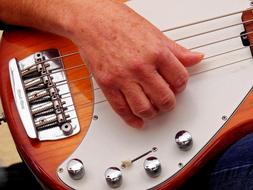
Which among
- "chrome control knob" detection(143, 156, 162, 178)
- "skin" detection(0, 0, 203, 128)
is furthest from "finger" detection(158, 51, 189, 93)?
"chrome control knob" detection(143, 156, 162, 178)

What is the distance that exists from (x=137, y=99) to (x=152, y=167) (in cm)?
11

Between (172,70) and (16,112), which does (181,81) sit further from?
(16,112)

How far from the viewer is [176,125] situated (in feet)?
2.67

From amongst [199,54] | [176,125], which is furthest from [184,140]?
[199,54]

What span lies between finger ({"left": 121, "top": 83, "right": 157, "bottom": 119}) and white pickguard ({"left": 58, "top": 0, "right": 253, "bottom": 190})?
5cm

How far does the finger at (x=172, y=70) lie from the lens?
2.50 ft

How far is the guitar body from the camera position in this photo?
0.80m

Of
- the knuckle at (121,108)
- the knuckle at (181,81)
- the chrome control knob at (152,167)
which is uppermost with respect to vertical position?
the knuckle at (181,81)

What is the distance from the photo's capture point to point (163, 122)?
2.68 ft

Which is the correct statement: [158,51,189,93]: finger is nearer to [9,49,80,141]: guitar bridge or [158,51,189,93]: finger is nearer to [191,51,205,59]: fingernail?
[191,51,205,59]: fingernail

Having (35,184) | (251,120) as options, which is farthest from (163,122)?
(35,184)

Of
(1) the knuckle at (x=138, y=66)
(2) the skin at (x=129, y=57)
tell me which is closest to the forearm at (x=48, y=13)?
(2) the skin at (x=129, y=57)

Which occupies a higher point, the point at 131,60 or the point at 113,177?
the point at 131,60

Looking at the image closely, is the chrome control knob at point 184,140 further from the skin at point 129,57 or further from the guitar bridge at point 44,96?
the guitar bridge at point 44,96
